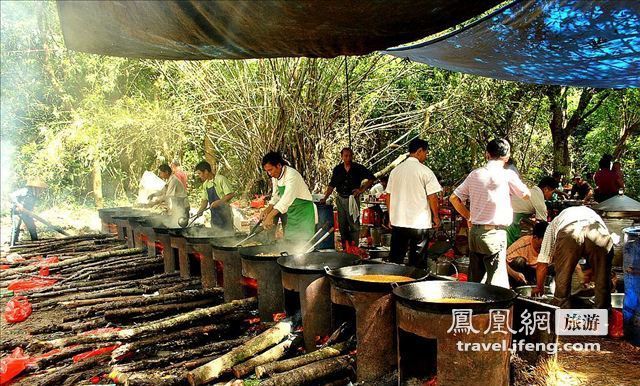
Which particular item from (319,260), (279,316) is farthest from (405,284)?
(279,316)

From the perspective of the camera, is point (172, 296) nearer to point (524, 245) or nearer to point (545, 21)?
point (524, 245)

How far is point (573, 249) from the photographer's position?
16.8 feet

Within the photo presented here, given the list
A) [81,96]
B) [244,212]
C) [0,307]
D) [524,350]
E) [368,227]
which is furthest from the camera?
[81,96]

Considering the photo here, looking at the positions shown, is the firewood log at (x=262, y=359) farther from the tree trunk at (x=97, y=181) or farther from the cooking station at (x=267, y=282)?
the tree trunk at (x=97, y=181)

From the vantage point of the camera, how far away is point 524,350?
3.69 meters

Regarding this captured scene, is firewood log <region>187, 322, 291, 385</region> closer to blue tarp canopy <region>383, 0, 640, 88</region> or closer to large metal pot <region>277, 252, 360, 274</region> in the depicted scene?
large metal pot <region>277, 252, 360, 274</region>

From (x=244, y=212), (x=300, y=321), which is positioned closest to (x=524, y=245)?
(x=300, y=321)

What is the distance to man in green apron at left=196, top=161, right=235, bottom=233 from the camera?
900 cm

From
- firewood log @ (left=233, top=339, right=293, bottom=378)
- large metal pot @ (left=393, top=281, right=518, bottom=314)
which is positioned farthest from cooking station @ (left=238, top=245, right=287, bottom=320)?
large metal pot @ (left=393, top=281, right=518, bottom=314)

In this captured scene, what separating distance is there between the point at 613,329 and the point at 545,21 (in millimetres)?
3427

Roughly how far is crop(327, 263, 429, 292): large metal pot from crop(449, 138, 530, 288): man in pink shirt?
1352mm

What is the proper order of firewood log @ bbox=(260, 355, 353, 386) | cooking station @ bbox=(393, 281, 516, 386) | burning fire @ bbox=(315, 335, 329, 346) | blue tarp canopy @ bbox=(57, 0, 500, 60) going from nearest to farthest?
blue tarp canopy @ bbox=(57, 0, 500, 60), cooking station @ bbox=(393, 281, 516, 386), firewood log @ bbox=(260, 355, 353, 386), burning fire @ bbox=(315, 335, 329, 346)

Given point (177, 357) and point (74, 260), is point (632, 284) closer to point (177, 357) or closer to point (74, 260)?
point (177, 357)

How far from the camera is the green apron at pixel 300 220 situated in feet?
21.5
